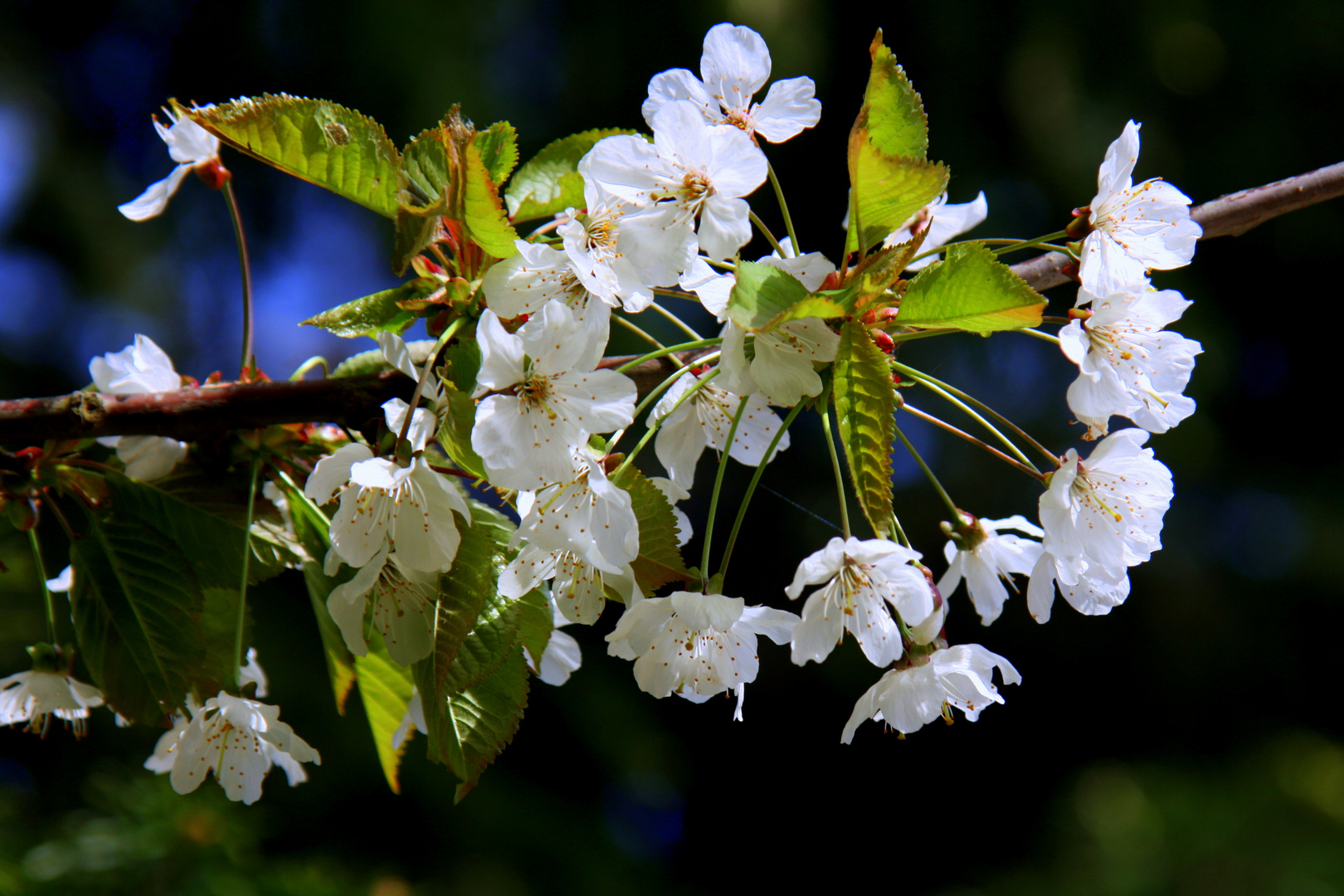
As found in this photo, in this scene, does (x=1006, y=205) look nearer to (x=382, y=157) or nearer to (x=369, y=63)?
(x=369, y=63)

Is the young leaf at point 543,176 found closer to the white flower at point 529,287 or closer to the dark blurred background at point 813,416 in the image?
the white flower at point 529,287

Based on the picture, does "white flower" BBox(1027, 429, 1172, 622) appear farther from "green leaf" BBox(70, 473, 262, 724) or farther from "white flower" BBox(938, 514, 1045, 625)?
"green leaf" BBox(70, 473, 262, 724)

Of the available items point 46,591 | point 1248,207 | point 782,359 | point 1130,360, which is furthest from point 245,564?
point 1248,207

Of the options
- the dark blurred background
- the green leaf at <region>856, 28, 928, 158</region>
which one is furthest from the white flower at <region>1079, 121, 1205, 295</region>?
the dark blurred background

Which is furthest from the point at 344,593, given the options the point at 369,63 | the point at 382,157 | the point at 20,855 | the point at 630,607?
the point at 369,63

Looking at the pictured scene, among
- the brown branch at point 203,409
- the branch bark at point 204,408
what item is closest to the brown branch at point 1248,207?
the branch bark at point 204,408
